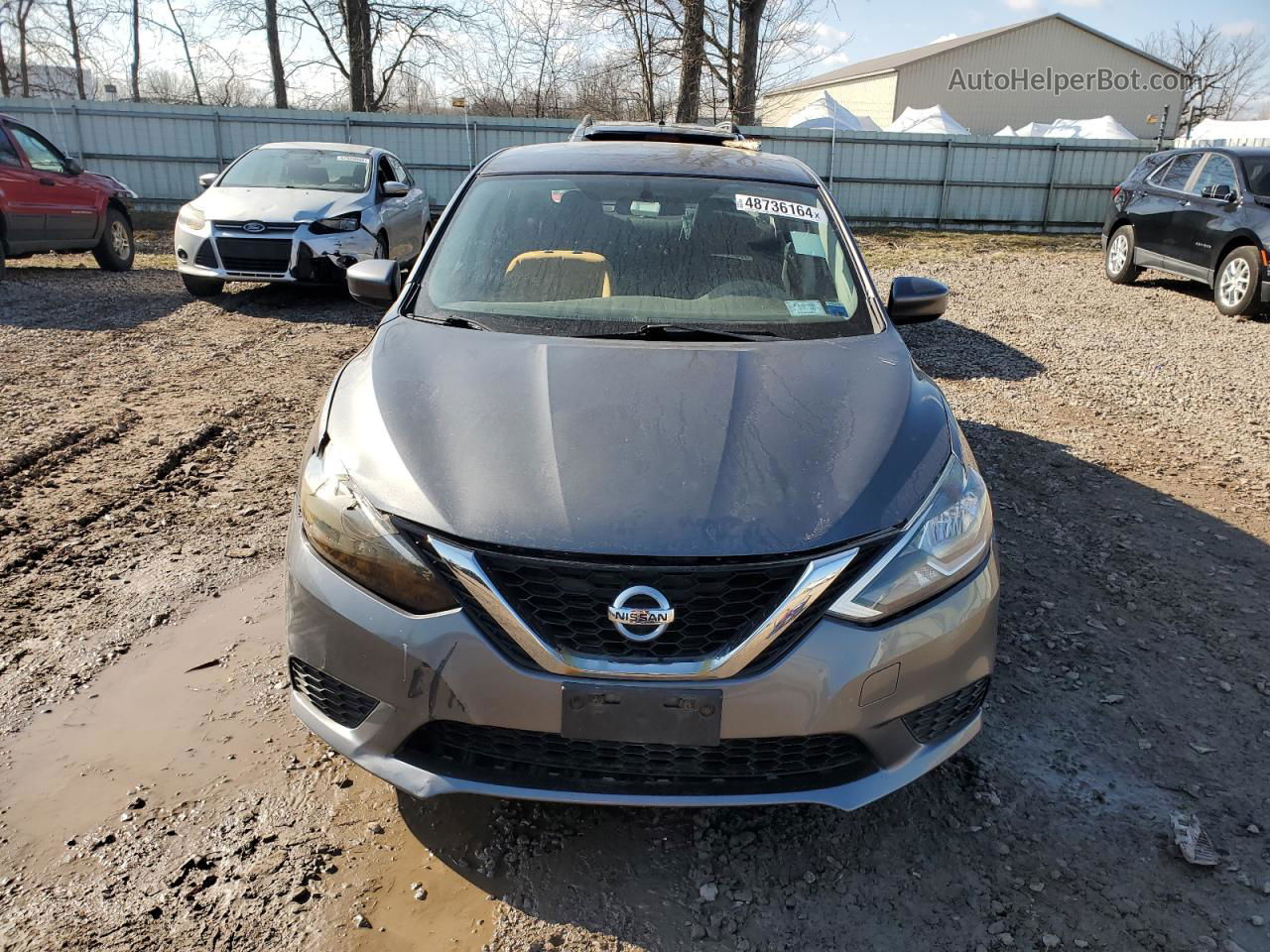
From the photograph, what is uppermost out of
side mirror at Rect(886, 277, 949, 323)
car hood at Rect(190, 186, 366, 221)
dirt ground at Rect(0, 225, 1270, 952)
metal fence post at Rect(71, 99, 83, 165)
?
metal fence post at Rect(71, 99, 83, 165)

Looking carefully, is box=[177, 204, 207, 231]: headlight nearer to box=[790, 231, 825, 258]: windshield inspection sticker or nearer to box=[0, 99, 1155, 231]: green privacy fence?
box=[790, 231, 825, 258]: windshield inspection sticker

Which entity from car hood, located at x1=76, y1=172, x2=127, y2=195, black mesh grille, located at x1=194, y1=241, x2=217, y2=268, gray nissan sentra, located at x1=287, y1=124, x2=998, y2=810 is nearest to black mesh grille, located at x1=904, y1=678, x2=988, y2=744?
gray nissan sentra, located at x1=287, y1=124, x2=998, y2=810

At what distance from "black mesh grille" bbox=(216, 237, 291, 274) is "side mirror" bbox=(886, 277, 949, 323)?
285 inches

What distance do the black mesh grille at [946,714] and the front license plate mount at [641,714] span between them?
20.0 inches

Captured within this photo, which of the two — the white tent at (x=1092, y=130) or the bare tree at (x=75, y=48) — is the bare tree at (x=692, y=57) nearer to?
the white tent at (x=1092, y=130)

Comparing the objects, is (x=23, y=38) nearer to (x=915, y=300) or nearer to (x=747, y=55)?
(x=747, y=55)

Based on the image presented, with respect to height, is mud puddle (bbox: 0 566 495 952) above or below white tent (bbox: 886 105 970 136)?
below

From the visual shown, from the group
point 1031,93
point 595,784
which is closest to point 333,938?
point 595,784

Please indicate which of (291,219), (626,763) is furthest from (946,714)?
(291,219)

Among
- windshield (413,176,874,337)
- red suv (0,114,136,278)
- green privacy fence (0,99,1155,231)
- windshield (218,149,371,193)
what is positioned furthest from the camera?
green privacy fence (0,99,1155,231)

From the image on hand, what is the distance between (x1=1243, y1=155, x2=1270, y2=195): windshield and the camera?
9.91 m

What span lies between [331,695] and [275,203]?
27.7 ft

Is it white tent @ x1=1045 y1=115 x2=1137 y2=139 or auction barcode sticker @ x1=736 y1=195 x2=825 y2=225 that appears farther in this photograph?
white tent @ x1=1045 y1=115 x2=1137 y2=139

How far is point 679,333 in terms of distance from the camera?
2908 mm
